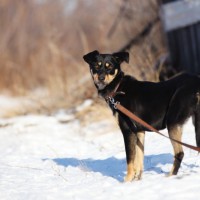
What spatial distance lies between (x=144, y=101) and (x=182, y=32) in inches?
292

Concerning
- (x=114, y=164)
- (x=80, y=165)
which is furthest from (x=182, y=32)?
(x=80, y=165)

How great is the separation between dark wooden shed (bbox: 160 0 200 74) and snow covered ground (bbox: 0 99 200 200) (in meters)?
3.11

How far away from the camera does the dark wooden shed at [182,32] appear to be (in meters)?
13.0

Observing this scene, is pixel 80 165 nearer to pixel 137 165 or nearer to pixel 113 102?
pixel 137 165

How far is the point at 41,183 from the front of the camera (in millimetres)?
7094

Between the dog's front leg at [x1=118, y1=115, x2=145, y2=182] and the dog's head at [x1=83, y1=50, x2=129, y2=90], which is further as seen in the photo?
the dog's head at [x1=83, y1=50, x2=129, y2=90]

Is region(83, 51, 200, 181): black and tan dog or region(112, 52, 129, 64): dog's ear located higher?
region(112, 52, 129, 64): dog's ear

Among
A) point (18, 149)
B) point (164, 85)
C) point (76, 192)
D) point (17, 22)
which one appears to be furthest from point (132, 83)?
point (17, 22)

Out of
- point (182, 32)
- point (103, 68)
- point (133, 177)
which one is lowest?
point (133, 177)

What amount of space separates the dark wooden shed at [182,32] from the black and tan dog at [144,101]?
622 cm

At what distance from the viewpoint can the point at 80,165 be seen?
7918mm

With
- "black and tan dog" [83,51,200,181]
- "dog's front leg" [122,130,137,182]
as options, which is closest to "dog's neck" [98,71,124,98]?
"black and tan dog" [83,51,200,181]

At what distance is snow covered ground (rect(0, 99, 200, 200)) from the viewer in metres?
5.67

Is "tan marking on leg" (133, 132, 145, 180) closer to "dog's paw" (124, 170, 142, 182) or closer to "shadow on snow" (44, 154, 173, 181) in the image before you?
"dog's paw" (124, 170, 142, 182)
